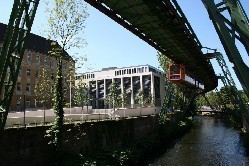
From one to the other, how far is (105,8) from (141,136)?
17645 mm

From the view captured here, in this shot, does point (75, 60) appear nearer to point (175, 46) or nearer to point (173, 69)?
point (175, 46)

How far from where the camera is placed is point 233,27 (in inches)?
294

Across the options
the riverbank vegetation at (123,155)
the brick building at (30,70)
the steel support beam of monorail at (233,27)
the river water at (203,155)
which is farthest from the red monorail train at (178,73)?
the brick building at (30,70)

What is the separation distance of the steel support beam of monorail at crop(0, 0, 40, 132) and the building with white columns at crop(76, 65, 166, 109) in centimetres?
7397

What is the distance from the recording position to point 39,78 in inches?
2291

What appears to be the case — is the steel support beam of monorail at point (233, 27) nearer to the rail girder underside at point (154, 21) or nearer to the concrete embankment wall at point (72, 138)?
the rail girder underside at point (154, 21)

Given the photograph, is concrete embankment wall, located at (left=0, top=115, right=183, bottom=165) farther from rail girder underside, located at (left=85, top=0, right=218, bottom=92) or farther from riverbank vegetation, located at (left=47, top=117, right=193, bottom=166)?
rail girder underside, located at (left=85, top=0, right=218, bottom=92)

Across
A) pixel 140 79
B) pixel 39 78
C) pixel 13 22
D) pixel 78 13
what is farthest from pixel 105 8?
pixel 140 79

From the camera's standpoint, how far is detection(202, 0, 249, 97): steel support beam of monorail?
24.2 ft

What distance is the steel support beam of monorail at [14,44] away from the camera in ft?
31.9

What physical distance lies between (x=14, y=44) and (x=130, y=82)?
83533 millimetres

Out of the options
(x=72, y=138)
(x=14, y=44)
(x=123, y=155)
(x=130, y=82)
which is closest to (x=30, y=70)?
(x=72, y=138)

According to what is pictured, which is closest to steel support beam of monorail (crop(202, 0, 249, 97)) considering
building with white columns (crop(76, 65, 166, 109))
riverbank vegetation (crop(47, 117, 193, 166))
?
riverbank vegetation (crop(47, 117, 193, 166))

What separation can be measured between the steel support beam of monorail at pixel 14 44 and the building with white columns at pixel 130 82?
243ft
